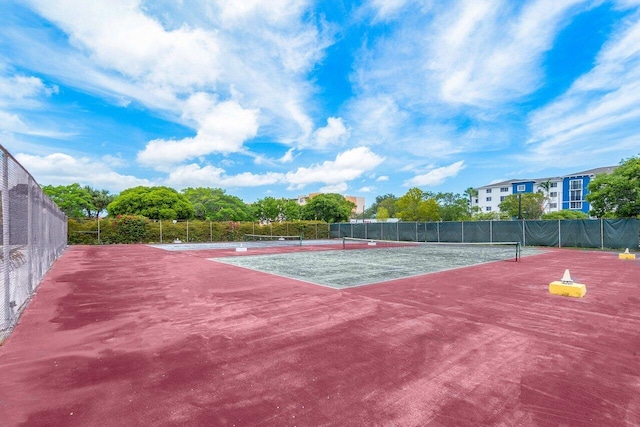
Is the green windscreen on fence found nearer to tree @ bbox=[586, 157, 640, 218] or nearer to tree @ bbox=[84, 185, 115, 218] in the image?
tree @ bbox=[586, 157, 640, 218]

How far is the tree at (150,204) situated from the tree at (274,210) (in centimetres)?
2296

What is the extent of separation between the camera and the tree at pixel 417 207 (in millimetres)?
38312

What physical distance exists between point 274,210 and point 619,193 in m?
53.9

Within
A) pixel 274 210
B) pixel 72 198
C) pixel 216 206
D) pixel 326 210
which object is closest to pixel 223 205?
pixel 216 206

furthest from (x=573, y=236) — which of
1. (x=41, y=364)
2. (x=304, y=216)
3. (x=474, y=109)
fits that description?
(x=304, y=216)

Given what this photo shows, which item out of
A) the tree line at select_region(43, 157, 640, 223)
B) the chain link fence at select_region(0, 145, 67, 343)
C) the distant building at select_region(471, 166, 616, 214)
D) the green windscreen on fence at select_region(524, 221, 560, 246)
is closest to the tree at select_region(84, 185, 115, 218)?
the tree line at select_region(43, 157, 640, 223)

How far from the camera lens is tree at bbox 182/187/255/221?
50500mm

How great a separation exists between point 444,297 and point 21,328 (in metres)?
7.77

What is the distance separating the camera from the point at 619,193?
2106cm

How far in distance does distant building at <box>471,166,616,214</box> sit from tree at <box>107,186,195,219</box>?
2554 inches

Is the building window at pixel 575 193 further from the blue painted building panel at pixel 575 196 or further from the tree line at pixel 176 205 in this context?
the tree line at pixel 176 205

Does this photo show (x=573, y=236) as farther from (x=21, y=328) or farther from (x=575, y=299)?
(x=21, y=328)

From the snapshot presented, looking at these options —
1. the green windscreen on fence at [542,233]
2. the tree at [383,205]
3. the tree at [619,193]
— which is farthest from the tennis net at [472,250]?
the tree at [383,205]

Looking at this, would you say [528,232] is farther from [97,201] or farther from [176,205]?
[97,201]
